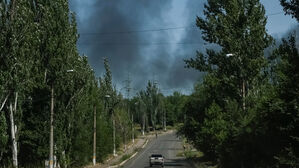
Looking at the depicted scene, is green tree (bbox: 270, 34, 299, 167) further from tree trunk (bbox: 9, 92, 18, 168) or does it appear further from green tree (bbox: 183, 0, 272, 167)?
tree trunk (bbox: 9, 92, 18, 168)

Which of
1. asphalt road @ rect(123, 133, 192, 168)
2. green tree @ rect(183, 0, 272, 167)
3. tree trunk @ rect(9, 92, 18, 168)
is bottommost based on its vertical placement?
asphalt road @ rect(123, 133, 192, 168)

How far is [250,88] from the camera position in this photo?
100.0 feet

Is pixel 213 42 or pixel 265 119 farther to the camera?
pixel 213 42

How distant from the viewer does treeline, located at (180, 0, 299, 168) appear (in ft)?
56.8

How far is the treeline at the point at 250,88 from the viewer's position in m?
17.3

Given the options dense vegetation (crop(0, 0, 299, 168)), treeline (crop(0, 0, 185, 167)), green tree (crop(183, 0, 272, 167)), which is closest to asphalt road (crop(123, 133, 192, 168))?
dense vegetation (crop(0, 0, 299, 168))

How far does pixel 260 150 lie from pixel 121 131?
240ft

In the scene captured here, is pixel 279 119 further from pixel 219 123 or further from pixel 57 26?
pixel 57 26

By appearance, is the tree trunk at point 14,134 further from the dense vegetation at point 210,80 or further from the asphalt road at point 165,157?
the asphalt road at point 165,157

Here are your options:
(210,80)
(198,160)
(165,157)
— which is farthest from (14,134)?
(165,157)

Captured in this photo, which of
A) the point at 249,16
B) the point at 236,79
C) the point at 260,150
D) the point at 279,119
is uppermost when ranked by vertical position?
the point at 249,16

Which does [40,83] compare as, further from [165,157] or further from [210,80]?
[165,157]

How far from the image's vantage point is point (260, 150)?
20453mm

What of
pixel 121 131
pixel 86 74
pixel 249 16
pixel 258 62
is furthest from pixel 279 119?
pixel 121 131
